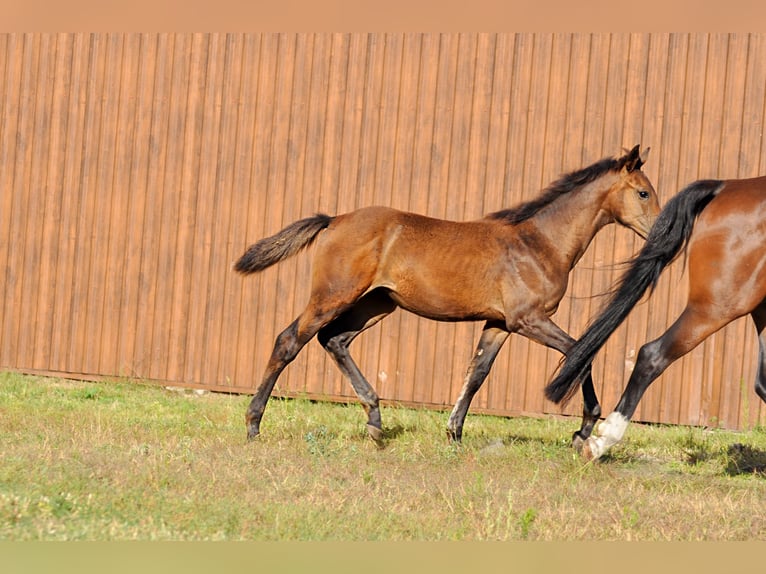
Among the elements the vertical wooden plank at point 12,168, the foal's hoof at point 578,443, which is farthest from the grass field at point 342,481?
the vertical wooden plank at point 12,168

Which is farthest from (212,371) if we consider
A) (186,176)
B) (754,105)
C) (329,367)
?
(754,105)

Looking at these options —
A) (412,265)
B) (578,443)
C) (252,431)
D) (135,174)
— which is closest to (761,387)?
(578,443)

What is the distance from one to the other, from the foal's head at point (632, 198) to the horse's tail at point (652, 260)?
852 mm

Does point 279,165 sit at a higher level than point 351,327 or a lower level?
higher

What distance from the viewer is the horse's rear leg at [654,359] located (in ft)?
21.2

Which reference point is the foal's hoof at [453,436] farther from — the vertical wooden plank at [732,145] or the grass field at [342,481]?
the vertical wooden plank at [732,145]

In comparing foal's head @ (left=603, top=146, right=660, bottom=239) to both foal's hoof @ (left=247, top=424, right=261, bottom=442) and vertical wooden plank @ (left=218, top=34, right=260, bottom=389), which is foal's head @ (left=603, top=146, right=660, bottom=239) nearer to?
foal's hoof @ (left=247, top=424, right=261, bottom=442)

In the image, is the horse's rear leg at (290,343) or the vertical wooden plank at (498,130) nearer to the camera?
the horse's rear leg at (290,343)

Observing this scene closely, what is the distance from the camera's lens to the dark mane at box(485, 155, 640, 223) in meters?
7.93

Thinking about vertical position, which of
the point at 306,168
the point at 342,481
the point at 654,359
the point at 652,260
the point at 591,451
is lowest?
the point at 342,481

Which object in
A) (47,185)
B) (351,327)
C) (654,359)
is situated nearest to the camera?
(654,359)

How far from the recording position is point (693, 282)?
6.62m

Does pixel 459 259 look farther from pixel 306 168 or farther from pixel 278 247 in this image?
pixel 306 168

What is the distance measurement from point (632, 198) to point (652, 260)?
1076mm
